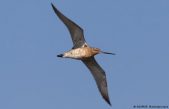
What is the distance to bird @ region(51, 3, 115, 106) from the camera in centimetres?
3897

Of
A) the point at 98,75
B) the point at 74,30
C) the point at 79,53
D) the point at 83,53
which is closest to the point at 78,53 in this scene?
the point at 79,53

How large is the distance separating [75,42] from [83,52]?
3.04ft

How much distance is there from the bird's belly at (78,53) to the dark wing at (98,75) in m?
1.26

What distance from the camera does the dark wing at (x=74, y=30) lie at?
127ft

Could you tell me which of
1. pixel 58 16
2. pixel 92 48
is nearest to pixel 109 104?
pixel 92 48

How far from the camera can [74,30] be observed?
130ft

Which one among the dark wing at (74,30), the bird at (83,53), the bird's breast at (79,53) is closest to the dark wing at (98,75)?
the bird at (83,53)

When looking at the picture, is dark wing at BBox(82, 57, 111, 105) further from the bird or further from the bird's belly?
the bird's belly

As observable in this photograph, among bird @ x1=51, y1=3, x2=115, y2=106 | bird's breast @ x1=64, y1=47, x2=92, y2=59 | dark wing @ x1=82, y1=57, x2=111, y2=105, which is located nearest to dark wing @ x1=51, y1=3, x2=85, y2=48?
bird @ x1=51, y1=3, x2=115, y2=106

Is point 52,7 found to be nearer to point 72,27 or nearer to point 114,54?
point 72,27

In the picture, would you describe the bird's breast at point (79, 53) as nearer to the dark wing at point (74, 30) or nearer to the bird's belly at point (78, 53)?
the bird's belly at point (78, 53)

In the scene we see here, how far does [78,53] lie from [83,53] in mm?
400

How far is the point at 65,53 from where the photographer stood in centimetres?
3894

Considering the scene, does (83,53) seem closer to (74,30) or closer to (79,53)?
(79,53)
